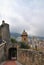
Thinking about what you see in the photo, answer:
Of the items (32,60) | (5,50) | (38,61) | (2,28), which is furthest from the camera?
(2,28)

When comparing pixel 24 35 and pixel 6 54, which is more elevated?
pixel 24 35

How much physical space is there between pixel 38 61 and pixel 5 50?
A: 61.7ft

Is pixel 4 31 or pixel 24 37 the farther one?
pixel 24 37

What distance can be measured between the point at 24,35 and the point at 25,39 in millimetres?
970

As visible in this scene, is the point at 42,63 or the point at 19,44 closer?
the point at 42,63

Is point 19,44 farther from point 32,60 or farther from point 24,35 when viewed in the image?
point 32,60

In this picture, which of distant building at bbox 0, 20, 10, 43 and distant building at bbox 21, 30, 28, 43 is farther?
distant building at bbox 21, 30, 28, 43

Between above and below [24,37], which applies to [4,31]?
above

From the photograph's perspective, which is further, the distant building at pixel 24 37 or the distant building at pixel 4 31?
the distant building at pixel 24 37

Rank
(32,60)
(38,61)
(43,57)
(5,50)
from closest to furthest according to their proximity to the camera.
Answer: (43,57) → (38,61) → (32,60) → (5,50)

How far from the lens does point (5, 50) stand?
115 feet

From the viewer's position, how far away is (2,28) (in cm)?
3775

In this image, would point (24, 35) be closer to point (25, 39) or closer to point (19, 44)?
point (25, 39)

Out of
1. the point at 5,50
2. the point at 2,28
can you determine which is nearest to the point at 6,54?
the point at 5,50
